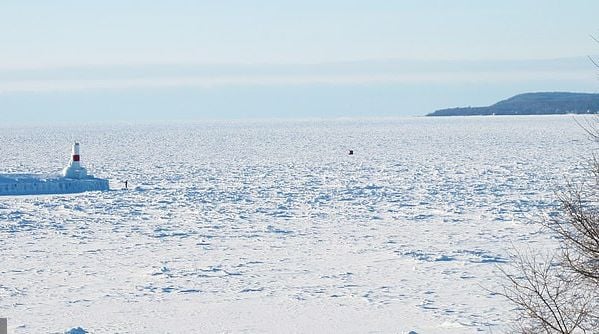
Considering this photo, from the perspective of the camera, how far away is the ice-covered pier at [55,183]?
20250 millimetres

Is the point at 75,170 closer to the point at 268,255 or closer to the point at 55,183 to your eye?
the point at 55,183

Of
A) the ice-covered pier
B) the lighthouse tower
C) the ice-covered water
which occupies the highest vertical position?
the lighthouse tower

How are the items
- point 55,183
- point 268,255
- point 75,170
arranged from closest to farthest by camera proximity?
point 268,255, point 55,183, point 75,170

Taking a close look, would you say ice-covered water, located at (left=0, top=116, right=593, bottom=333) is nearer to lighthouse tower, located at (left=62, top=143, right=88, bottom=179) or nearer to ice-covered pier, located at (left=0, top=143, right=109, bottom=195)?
ice-covered pier, located at (left=0, top=143, right=109, bottom=195)

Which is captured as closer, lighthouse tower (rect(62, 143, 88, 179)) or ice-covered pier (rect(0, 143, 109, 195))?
ice-covered pier (rect(0, 143, 109, 195))

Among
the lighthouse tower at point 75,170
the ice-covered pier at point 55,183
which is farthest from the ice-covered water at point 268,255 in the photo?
the lighthouse tower at point 75,170

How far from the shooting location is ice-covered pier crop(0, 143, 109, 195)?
797 inches

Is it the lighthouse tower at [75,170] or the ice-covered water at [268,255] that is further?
the lighthouse tower at [75,170]

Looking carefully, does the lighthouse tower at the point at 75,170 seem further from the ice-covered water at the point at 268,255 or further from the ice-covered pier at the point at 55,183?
the ice-covered water at the point at 268,255

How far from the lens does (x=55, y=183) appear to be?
20562 millimetres

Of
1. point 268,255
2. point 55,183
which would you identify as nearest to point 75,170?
point 55,183

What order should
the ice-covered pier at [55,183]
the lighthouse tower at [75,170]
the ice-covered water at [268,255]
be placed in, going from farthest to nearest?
the lighthouse tower at [75,170] < the ice-covered pier at [55,183] < the ice-covered water at [268,255]

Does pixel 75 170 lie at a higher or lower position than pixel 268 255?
higher

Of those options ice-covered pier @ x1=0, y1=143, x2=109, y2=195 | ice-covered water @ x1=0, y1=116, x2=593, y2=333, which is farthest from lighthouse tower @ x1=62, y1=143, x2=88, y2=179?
ice-covered water @ x1=0, y1=116, x2=593, y2=333
